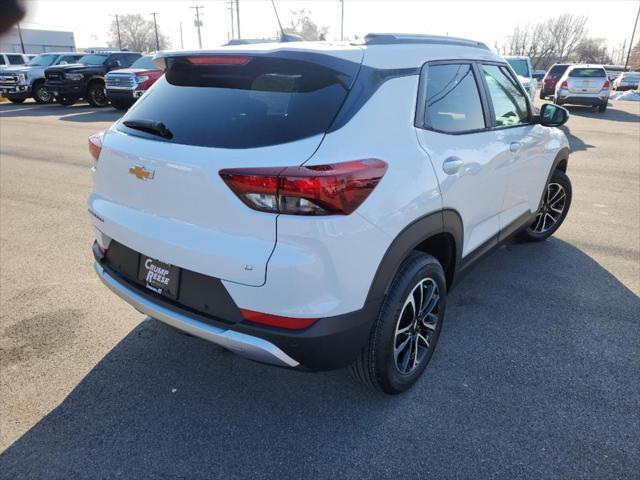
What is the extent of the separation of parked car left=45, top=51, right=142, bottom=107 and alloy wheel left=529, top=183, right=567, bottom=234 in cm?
1580

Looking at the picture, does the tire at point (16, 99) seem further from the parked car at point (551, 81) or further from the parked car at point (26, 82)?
the parked car at point (551, 81)

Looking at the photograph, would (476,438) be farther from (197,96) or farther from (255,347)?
(197,96)

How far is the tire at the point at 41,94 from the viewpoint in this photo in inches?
770

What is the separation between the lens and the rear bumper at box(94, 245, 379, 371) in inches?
84.5

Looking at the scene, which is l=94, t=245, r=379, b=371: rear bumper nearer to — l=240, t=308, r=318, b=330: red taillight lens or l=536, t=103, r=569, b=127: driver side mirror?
l=240, t=308, r=318, b=330: red taillight lens

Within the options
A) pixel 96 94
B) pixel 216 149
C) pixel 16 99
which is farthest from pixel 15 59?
pixel 216 149

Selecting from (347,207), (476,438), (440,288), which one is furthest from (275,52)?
(476,438)

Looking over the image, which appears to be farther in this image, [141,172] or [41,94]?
[41,94]

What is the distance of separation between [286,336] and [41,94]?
70.8ft

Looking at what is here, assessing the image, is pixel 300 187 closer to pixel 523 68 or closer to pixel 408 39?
pixel 408 39

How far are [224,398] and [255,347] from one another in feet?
2.44

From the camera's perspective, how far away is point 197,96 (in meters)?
2.54

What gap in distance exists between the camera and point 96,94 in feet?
59.9

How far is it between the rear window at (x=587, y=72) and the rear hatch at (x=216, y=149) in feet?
59.7
